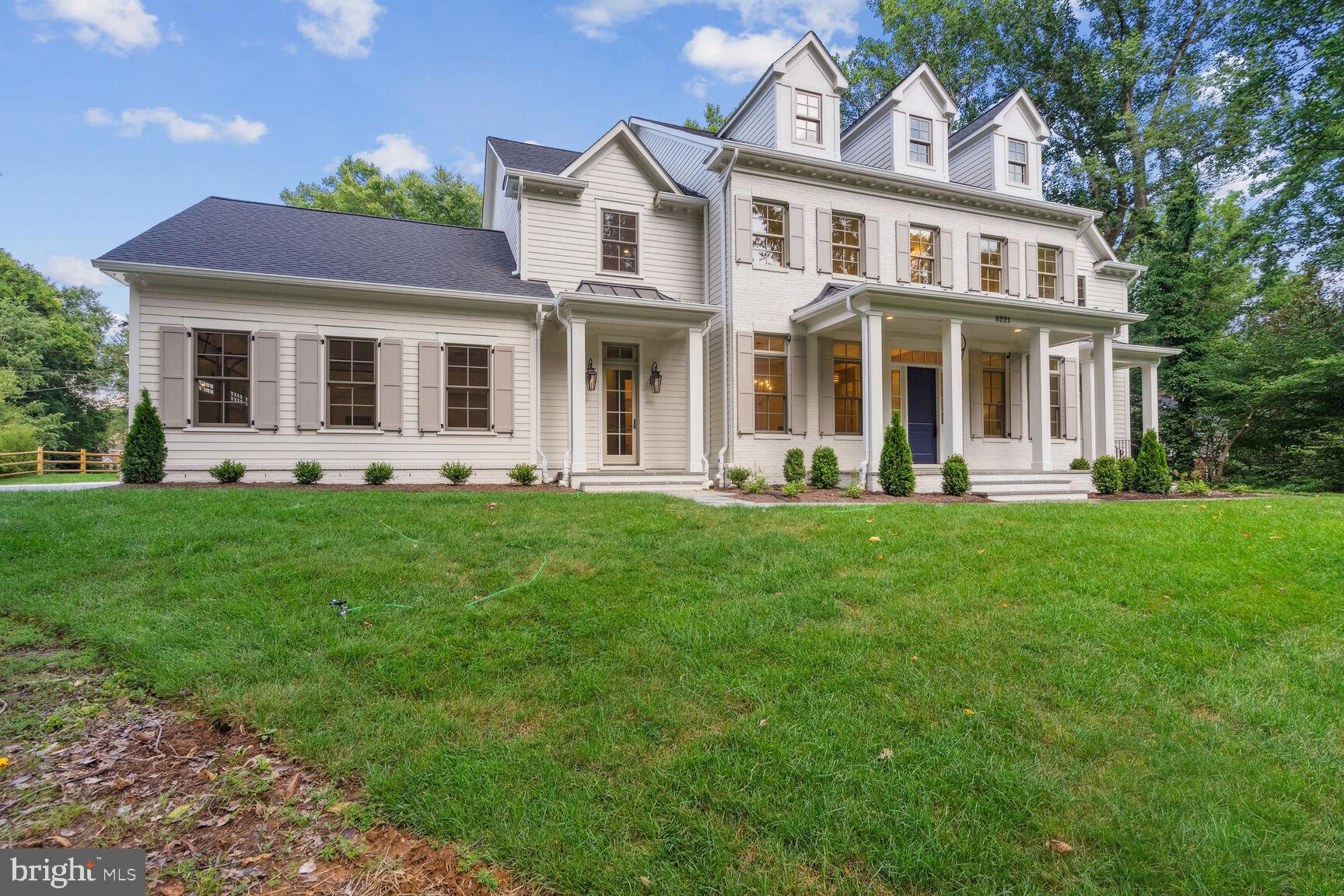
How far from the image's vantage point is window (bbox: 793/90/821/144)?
41.4 ft

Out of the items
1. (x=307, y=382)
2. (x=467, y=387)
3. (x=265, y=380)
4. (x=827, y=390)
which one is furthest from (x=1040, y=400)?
(x=265, y=380)

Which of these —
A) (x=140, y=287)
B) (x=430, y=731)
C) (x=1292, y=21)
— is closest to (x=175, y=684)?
(x=430, y=731)

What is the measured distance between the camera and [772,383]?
12.0 metres

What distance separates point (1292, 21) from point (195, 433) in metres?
25.6

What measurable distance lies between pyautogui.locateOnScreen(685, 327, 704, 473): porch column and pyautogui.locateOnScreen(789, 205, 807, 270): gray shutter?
2682 millimetres

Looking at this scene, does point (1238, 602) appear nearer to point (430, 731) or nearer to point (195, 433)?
point (430, 731)

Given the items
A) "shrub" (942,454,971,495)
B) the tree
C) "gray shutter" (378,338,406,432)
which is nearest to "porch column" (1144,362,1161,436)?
"shrub" (942,454,971,495)

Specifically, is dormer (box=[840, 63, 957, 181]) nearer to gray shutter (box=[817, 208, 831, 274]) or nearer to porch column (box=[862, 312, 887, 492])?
gray shutter (box=[817, 208, 831, 274])

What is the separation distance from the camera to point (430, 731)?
2598 mm

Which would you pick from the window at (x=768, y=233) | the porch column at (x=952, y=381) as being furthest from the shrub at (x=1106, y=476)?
the window at (x=768, y=233)

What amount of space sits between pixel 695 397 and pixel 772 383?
1920 millimetres

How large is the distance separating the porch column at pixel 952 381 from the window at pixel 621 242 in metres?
6.09

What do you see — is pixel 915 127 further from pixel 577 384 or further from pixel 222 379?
pixel 222 379

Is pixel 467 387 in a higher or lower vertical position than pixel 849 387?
lower
